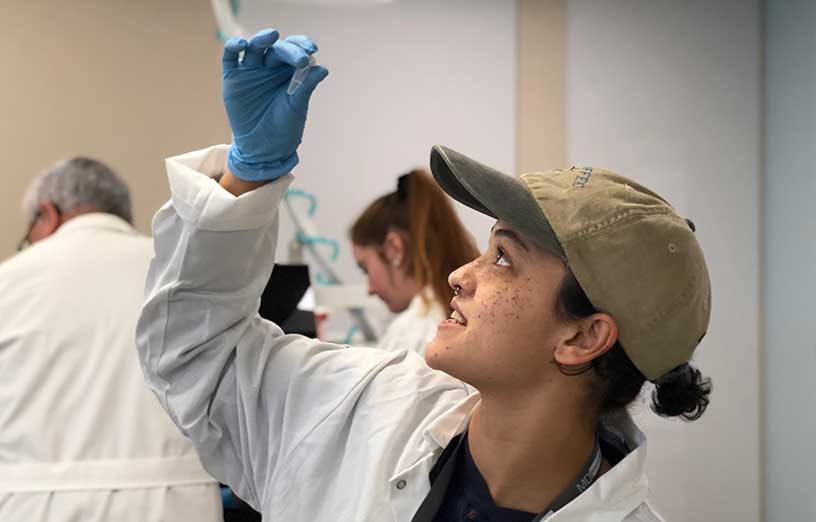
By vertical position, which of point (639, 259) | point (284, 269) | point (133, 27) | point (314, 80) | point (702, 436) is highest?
point (133, 27)

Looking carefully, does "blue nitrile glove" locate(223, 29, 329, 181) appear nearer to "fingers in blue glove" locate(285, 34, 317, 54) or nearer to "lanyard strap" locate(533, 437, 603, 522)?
"fingers in blue glove" locate(285, 34, 317, 54)

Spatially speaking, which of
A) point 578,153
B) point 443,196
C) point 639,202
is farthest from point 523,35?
point 639,202

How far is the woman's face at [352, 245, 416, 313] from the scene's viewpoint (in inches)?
91.4

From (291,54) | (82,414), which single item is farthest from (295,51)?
(82,414)

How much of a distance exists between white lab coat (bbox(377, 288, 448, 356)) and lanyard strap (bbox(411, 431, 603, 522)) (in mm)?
983

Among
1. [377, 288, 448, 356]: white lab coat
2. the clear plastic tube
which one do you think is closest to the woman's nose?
the clear plastic tube

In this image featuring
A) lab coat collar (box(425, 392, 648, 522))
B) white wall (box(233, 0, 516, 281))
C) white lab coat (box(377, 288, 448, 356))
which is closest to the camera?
lab coat collar (box(425, 392, 648, 522))

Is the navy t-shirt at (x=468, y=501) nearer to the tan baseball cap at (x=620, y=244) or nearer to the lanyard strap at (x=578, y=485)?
the lanyard strap at (x=578, y=485)

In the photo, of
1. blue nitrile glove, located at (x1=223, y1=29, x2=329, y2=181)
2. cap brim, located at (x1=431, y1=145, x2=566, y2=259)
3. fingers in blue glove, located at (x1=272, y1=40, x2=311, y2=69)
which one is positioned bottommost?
cap brim, located at (x1=431, y1=145, x2=566, y2=259)

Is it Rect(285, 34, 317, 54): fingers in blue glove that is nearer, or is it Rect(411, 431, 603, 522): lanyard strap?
Rect(285, 34, 317, 54): fingers in blue glove

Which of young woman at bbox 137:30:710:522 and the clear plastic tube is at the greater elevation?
the clear plastic tube

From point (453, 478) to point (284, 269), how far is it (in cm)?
65

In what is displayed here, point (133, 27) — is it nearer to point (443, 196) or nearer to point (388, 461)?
point (443, 196)

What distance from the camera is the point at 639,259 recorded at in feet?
3.43
